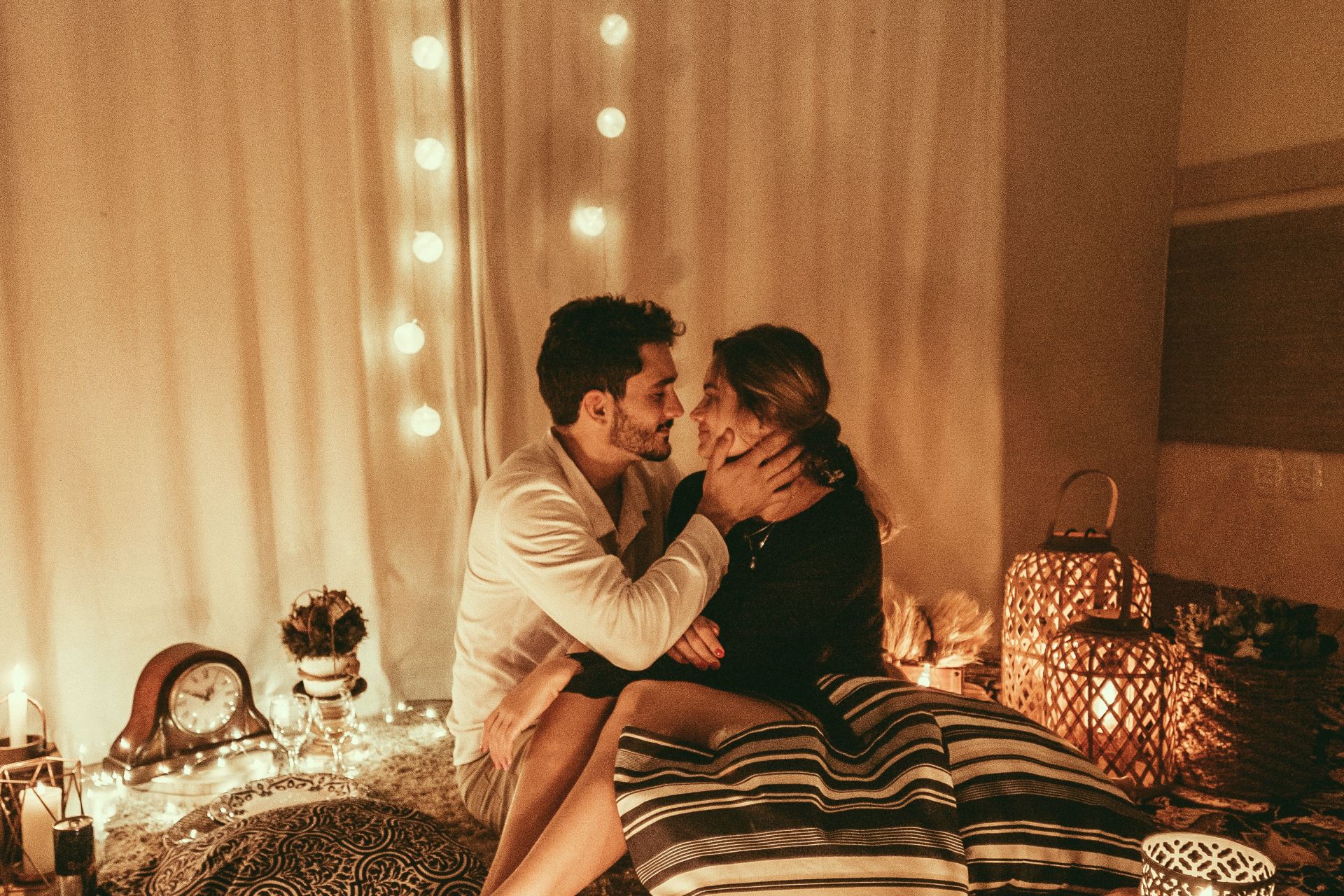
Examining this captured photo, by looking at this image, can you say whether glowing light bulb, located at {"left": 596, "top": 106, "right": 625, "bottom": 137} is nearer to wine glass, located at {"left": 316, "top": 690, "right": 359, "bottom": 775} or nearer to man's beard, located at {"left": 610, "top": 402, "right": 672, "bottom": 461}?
man's beard, located at {"left": 610, "top": 402, "right": 672, "bottom": 461}

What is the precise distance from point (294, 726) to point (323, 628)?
196mm

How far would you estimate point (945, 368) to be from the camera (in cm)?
305

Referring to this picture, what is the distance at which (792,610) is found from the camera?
68.1 inches

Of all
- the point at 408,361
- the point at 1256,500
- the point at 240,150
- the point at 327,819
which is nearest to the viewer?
the point at 327,819

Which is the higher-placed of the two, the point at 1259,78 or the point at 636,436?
the point at 1259,78

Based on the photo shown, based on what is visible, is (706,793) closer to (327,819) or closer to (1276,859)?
(327,819)

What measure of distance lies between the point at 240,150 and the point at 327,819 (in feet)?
4.55

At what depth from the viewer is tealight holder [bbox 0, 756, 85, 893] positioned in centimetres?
161

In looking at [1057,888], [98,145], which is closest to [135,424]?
[98,145]

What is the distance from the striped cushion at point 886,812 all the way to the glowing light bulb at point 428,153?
1.50 meters

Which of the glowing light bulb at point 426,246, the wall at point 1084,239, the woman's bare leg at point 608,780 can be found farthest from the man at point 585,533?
the wall at point 1084,239

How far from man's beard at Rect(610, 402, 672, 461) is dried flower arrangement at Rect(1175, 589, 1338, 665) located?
3.57 ft

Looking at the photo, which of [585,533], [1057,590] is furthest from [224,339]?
[1057,590]

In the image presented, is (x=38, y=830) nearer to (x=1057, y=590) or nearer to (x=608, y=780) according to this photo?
(x=608, y=780)
